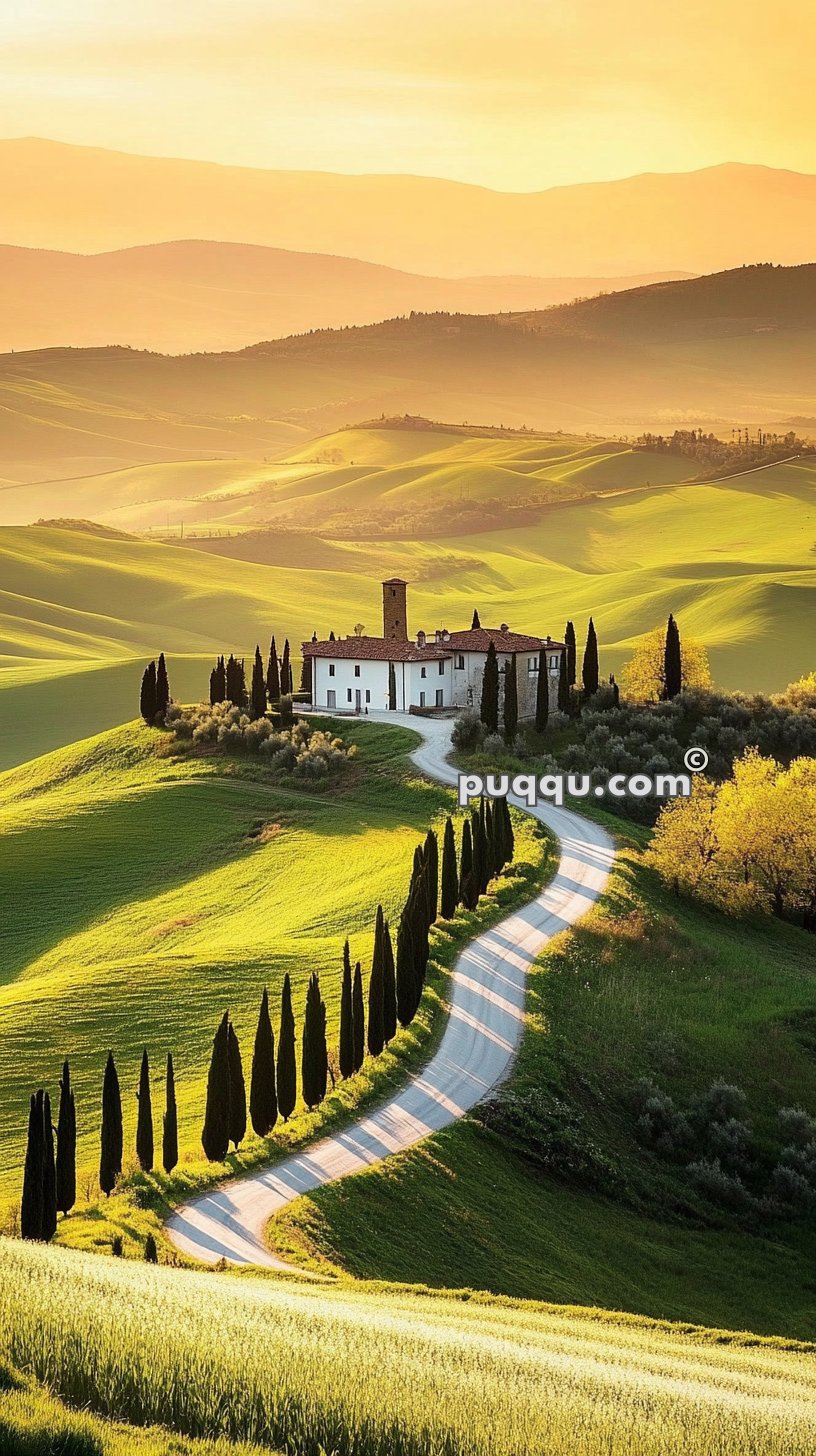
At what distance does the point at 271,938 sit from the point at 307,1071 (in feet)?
72.3

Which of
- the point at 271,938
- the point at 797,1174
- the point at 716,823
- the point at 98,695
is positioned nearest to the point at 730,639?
the point at 98,695

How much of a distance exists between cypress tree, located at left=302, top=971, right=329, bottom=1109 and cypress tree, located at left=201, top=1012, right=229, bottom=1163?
3768 mm

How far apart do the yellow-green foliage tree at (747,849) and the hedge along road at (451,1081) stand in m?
3.33

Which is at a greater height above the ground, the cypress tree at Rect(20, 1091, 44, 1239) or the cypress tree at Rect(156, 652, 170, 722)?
the cypress tree at Rect(156, 652, 170, 722)

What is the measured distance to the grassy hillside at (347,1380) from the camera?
15.9 meters

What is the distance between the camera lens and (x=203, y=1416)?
621 inches

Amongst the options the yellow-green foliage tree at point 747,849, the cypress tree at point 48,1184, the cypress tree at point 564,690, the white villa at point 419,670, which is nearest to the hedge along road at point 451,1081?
the cypress tree at point 48,1184

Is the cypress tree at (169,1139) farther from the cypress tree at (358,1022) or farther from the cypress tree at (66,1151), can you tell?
the cypress tree at (358,1022)

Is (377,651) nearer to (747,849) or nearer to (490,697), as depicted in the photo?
(490,697)

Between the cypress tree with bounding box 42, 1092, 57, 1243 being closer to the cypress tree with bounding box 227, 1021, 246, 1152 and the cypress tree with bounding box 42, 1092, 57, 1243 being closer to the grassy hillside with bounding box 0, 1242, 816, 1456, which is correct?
the cypress tree with bounding box 227, 1021, 246, 1152

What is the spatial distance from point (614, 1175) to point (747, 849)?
96.3 feet

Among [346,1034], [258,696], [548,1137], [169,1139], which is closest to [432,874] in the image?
[346,1034]

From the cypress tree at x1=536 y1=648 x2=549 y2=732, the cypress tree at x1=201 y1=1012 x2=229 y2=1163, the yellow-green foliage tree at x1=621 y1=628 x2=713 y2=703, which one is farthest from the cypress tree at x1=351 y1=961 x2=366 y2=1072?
the yellow-green foliage tree at x1=621 y1=628 x2=713 y2=703

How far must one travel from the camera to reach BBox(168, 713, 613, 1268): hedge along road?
3381 cm
